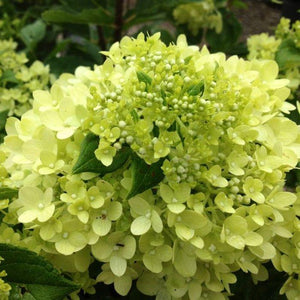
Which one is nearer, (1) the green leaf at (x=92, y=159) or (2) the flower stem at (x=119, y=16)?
(1) the green leaf at (x=92, y=159)

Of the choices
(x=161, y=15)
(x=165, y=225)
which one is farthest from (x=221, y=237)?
(x=161, y=15)

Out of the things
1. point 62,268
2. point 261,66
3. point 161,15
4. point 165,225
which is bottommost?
point 161,15

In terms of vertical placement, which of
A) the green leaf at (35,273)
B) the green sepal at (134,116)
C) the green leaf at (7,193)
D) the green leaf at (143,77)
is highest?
the green leaf at (143,77)

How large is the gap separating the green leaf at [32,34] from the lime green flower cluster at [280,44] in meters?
0.65

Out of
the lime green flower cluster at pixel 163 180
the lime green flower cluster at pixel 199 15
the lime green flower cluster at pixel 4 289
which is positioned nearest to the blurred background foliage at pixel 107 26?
the lime green flower cluster at pixel 199 15

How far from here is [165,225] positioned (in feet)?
2.27

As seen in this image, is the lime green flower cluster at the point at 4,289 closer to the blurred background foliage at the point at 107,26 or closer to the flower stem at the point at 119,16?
the blurred background foliage at the point at 107,26

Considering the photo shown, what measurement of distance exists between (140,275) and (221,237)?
16 centimetres

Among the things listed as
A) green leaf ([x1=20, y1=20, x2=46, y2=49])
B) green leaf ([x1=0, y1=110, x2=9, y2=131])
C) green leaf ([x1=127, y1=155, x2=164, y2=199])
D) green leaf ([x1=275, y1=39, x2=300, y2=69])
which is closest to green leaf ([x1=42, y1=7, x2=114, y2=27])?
green leaf ([x1=20, y1=20, x2=46, y2=49])

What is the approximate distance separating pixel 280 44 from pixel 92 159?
0.64 meters

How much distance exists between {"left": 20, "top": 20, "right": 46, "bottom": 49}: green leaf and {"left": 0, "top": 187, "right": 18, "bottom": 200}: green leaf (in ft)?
2.90

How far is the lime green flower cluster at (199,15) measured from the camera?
5.22 feet

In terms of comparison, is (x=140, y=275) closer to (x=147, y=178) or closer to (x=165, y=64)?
(x=147, y=178)

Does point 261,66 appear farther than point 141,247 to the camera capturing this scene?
Yes
